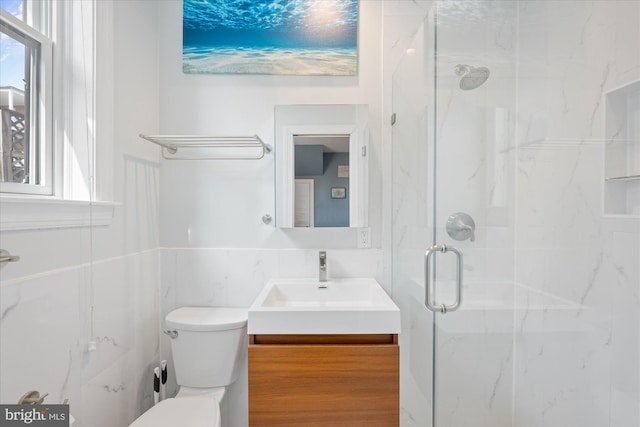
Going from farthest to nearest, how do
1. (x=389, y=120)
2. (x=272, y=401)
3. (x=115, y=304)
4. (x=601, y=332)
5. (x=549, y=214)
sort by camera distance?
(x=389, y=120) → (x=115, y=304) → (x=272, y=401) → (x=549, y=214) → (x=601, y=332)

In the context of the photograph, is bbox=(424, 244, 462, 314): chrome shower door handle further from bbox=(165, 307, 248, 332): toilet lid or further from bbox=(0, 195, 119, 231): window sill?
bbox=(0, 195, 119, 231): window sill

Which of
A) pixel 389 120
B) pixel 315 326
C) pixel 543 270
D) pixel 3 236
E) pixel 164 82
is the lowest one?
pixel 315 326

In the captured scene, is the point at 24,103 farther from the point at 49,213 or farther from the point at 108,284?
the point at 108,284

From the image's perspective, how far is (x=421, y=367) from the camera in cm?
150

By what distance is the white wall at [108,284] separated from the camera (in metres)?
0.97

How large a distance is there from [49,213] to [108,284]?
0.41 m

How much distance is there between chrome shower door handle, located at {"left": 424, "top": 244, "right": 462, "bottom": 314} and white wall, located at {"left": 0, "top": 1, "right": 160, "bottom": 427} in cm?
123

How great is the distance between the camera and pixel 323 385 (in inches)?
51.2

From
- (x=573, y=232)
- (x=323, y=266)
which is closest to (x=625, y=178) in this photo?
(x=573, y=232)

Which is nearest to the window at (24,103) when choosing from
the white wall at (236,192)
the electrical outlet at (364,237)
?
the white wall at (236,192)

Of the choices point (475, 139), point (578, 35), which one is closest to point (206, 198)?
point (475, 139)

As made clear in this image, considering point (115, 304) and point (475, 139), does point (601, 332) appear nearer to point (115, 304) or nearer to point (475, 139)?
point (475, 139)

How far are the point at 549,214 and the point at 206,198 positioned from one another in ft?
4.99

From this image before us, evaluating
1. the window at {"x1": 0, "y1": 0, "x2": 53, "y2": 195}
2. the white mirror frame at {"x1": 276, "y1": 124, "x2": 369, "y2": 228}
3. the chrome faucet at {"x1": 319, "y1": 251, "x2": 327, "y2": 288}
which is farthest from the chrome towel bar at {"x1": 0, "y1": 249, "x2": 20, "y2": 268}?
the chrome faucet at {"x1": 319, "y1": 251, "x2": 327, "y2": 288}
